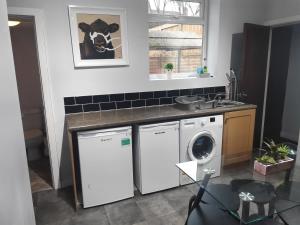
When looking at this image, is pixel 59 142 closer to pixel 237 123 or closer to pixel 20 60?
pixel 20 60

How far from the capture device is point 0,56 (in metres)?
1.18

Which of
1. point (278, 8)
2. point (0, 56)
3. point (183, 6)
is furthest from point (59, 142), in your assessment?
point (278, 8)

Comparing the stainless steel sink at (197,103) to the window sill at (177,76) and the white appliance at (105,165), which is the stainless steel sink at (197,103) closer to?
the window sill at (177,76)

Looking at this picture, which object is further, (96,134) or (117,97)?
(117,97)

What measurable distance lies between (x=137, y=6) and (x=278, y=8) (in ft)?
6.68

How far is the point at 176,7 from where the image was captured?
3211 millimetres

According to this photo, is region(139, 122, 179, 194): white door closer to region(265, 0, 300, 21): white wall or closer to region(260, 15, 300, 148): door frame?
region(260, 15, 300, 148): door frame

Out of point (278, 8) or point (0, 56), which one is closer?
point (0, 56)

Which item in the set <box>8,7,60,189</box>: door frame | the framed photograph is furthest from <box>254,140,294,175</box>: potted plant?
<box>8,7,60,189</box>: door frame

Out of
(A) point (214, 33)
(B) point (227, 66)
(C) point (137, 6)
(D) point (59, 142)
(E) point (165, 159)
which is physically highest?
(C) point (137, 6)

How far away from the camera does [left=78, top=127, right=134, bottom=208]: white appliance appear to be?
2.24 meters

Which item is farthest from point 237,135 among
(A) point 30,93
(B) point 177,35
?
(A) point 30,93

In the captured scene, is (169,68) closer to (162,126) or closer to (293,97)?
(162,126)

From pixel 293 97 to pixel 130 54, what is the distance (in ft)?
9.94
